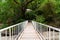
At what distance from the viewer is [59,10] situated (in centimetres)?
3016

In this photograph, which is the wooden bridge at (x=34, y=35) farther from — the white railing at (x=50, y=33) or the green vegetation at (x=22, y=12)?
the green vegetation at (x=22, y=12)

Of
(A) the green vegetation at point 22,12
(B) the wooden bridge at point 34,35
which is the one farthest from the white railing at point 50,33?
(A) the green vegetation at point 22,12

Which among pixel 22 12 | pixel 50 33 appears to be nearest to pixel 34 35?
pixel 50 33

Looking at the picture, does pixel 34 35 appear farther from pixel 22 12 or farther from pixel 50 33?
pixel 22 12

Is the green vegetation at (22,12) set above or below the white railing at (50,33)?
above

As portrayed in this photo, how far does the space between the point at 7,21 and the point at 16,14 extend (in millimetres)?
3204

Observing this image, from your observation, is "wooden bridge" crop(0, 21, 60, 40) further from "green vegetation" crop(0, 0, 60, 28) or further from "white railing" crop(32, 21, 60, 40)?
"green vegetation" crop(0, 0, 60, 28)

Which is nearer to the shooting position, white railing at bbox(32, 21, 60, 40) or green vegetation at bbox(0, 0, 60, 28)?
white railing at bbox(32, 21, 60, 40)

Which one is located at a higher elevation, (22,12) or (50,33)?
(22,12)

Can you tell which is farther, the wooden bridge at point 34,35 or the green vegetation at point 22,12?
the green vegetation at point 22,12

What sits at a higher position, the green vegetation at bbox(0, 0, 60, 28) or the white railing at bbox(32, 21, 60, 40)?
the green vegetation at bbox(0, 0, 60, 28)

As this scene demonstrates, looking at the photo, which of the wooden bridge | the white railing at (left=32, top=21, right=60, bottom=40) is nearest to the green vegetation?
the wooden bridge

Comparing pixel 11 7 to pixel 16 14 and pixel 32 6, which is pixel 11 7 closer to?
pixel 16 14

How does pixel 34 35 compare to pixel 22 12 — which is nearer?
pixel 34 35
